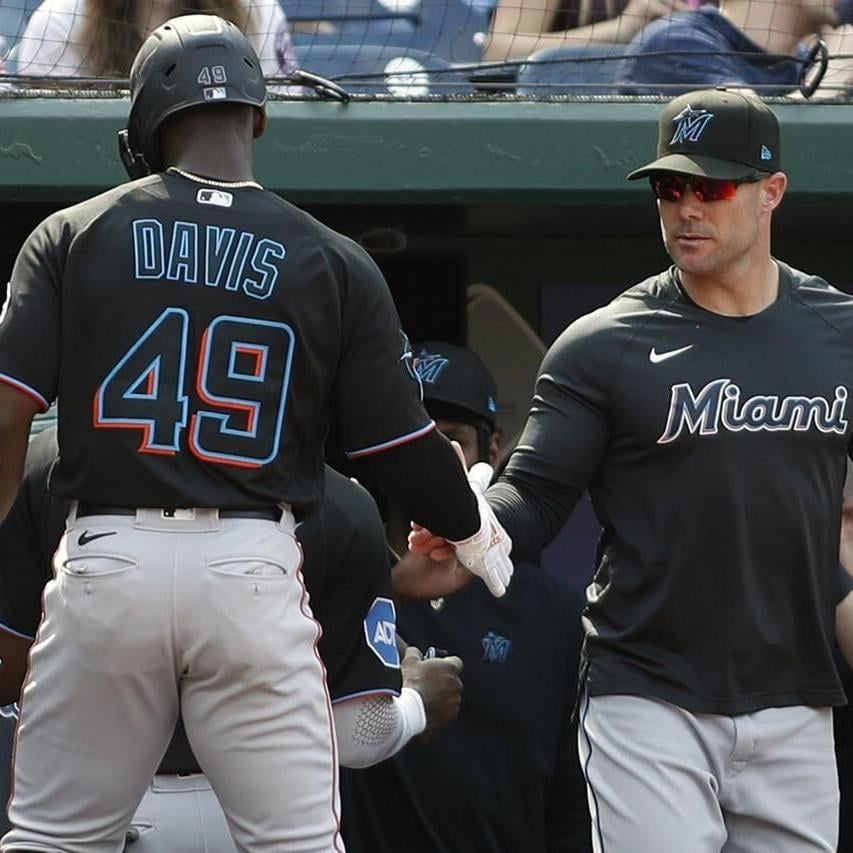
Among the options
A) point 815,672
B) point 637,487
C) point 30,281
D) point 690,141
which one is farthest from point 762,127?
point 30,281

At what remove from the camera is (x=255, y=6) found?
5.36 metres

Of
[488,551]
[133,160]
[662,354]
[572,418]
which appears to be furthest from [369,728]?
[133,160]

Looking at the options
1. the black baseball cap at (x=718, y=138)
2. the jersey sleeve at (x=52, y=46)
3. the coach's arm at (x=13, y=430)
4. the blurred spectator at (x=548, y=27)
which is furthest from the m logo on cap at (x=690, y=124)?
the jersey sleeve at (x=52, y=46)

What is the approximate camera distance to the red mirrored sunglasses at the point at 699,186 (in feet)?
12.6

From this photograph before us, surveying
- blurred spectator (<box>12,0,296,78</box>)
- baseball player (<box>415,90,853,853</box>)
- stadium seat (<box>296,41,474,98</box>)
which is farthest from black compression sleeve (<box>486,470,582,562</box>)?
blurred spectator (<box>12,0,296,78</box>)

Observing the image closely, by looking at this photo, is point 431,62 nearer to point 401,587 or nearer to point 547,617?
point 547,617

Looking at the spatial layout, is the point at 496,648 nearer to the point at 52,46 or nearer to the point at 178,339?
the point at 178,339

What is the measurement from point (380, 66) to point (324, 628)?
2379 millimetres

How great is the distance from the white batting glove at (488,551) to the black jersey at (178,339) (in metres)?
0.37

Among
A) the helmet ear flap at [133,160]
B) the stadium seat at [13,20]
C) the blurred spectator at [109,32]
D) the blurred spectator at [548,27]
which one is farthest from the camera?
the blurred spectator at [548,27]

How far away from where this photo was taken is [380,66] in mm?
5562

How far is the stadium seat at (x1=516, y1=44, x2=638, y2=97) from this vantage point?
17.3ft

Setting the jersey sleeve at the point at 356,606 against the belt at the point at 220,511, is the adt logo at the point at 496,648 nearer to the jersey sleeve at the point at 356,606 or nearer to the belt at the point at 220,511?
the jersey sleeve at the point at 356,606

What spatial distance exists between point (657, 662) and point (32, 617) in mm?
1197
